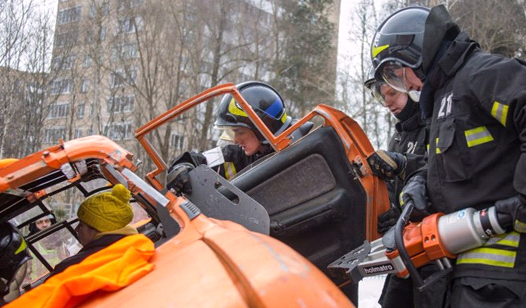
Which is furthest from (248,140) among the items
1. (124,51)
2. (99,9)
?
(124,51)

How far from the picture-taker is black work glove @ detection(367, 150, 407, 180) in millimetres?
3172

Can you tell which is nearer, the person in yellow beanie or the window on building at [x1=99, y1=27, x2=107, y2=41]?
the person in yellow beanie

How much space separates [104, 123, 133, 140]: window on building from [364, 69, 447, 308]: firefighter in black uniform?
21.1 m

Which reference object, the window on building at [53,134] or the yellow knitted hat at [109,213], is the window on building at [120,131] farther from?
the yellow knitted hat at [109,213]

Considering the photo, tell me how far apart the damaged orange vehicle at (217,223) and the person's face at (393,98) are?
1.91ft

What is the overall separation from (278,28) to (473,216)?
27.5 m

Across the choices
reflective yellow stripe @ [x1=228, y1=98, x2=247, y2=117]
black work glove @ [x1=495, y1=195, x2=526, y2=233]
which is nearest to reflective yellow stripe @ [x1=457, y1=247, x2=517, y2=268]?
black work glove @ [x1=495, y1=195, x2=526, y2=233]

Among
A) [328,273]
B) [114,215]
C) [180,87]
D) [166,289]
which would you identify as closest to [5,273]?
[114,215]

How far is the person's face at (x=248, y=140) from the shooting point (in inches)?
168

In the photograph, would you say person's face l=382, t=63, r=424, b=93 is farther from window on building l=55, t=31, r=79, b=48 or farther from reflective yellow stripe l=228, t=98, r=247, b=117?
window on building l=55, t=31, r=79, b=48

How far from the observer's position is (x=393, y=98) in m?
3.79

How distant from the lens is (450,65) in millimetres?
2598

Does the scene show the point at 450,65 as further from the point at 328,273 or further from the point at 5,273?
the point at 5,273

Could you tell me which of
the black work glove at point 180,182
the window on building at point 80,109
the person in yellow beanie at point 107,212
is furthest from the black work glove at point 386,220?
the window on building at point 80,109
